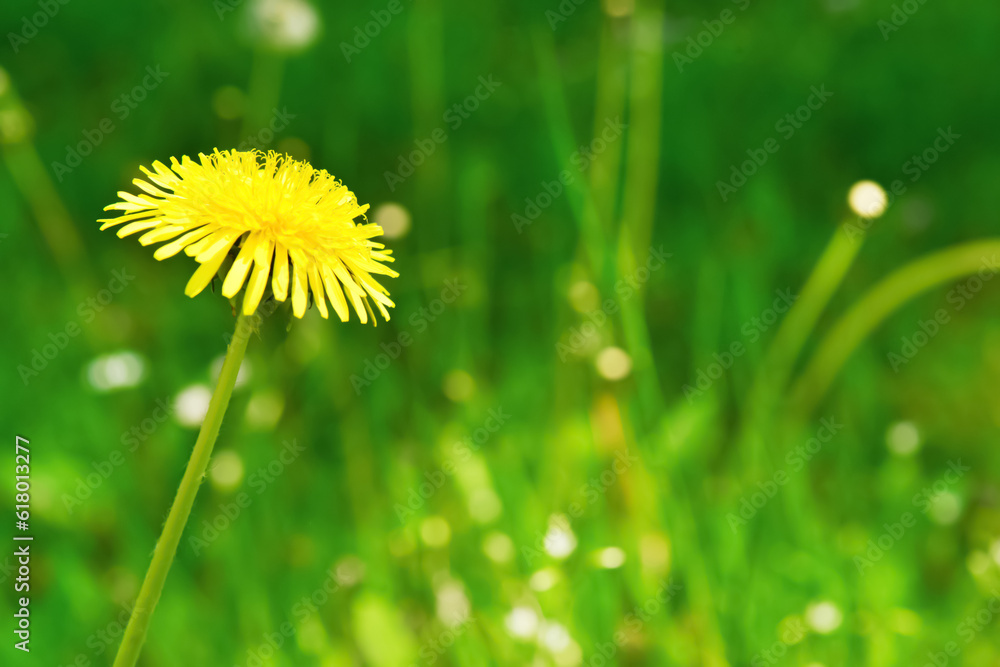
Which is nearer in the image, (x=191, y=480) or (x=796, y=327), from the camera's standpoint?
(x=191, y=480)

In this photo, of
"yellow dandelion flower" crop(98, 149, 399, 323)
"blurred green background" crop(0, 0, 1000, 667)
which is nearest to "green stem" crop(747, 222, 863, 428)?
"blurred green background" crop(0, 0, 1000, 667)

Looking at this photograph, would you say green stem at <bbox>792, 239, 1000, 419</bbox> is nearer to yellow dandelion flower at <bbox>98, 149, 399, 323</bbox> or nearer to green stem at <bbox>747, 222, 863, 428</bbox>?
green stem at <bbox>747, 222, 863, 428</bbox>

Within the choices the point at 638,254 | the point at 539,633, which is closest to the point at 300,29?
the point at 638,254

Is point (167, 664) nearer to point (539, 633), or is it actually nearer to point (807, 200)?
point (539, 633)

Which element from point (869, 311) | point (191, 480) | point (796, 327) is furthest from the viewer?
Result: point (796, 327)

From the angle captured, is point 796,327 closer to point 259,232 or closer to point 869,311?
point 869,311

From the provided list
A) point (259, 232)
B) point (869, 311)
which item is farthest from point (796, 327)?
point (259, 232)
